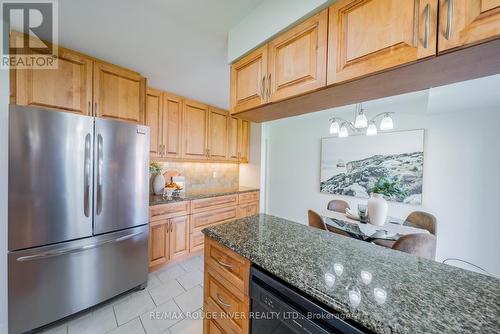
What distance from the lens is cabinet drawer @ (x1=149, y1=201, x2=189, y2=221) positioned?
87.4 inches

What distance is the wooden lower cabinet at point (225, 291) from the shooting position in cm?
96

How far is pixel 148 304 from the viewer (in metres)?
1.82

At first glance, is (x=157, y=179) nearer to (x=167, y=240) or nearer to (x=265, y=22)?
(x=167, y=240)

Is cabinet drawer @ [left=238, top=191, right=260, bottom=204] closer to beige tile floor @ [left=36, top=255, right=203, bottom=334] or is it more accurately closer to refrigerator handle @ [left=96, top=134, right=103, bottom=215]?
beige tile floor @ [left=36, top=255, right=203, bottom=334]

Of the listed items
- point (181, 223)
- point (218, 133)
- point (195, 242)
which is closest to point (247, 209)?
point (195, 242)

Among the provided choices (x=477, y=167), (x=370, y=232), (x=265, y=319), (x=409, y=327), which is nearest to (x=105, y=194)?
(x=265, y=319)

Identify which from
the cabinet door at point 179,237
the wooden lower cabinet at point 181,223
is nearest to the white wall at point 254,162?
the wooden lower cabinet at point 181,223

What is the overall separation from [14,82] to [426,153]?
440cm

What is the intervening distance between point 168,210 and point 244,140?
2.04m

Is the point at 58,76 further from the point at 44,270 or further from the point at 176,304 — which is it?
the point at 176,304

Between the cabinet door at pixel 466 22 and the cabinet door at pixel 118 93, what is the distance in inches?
93.4

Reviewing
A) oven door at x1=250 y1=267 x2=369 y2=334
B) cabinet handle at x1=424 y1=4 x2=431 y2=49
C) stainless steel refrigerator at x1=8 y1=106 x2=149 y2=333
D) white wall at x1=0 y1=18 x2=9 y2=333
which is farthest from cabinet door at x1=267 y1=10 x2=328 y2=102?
white wall at x1=0 y1=18 x2=9 y2=333

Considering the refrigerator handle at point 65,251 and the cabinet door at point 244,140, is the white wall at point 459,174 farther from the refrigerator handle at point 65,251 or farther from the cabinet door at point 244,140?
the refrigerator handle at point 65,251

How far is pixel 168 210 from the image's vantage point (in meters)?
2.36
